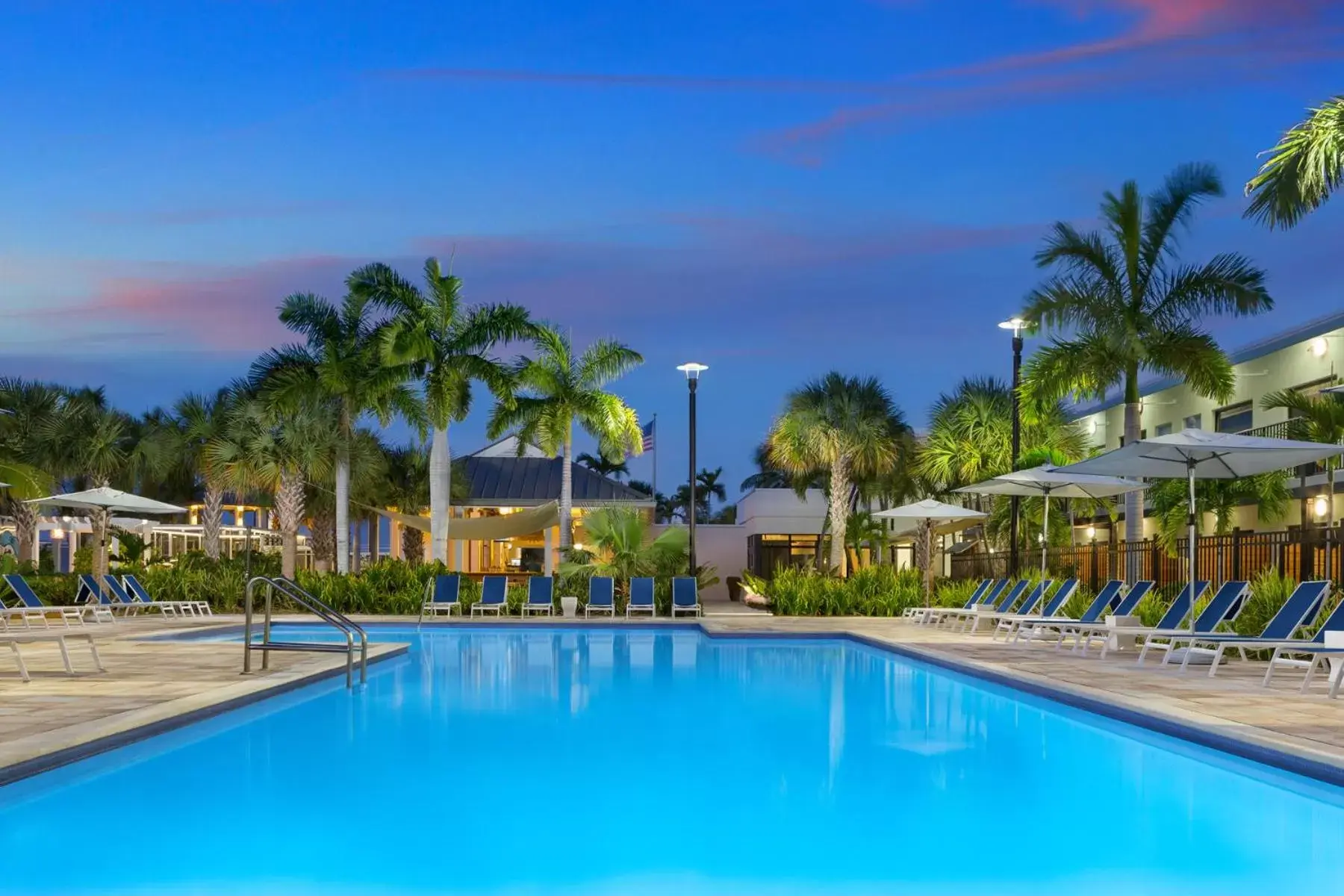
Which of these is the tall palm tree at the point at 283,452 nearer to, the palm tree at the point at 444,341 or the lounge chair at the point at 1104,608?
the palm tree at the point at 444,341

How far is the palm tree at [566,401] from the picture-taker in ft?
84.1

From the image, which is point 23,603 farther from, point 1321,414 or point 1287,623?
point 1321,414

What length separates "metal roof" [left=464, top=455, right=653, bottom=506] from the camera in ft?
111

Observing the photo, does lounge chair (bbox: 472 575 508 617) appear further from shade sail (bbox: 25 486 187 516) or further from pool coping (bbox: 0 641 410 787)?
pool coping (bbox: 0 641 410 787)

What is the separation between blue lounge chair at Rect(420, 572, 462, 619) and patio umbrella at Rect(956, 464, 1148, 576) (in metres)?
8.90

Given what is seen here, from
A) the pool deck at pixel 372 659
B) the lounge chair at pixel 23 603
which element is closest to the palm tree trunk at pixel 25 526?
the lounge chair at pixel 23 603

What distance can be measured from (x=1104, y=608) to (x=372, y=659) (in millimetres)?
8749

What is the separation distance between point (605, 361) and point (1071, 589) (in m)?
11.9

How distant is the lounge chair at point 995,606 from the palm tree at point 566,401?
25.7 ft

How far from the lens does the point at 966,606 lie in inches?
848

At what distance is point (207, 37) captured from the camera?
2272 centimetres

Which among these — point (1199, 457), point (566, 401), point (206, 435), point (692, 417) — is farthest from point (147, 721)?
point (206, 435)

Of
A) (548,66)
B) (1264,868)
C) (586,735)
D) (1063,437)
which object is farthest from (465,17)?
(1264,868)

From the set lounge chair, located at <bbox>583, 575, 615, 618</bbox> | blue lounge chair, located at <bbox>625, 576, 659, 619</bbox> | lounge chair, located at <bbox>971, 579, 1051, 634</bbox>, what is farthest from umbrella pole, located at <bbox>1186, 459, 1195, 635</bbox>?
lounge chair, located at <bbox>583, 575, 615, 618</bbox>
